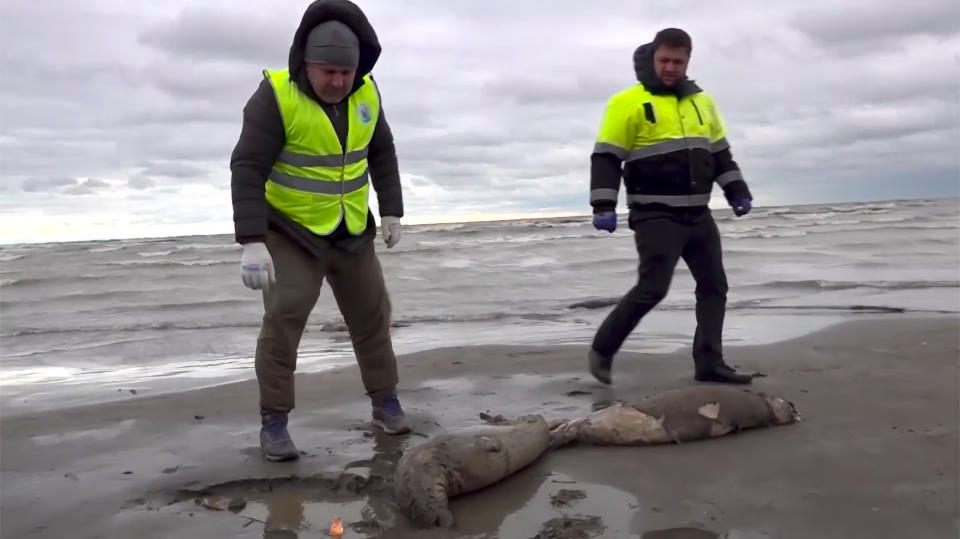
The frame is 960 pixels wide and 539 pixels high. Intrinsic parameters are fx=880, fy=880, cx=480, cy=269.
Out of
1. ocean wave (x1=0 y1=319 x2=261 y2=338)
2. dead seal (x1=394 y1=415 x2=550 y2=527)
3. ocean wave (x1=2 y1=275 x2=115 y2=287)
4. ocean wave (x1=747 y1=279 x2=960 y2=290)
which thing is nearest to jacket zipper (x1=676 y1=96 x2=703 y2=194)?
dead seal (x1=394 y1=415 x2=550 y2=527)

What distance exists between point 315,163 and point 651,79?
2447 millimetres

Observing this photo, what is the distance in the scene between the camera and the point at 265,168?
4215mm

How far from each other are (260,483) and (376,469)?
531 millimetres

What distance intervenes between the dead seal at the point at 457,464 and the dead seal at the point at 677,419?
243 millimetres

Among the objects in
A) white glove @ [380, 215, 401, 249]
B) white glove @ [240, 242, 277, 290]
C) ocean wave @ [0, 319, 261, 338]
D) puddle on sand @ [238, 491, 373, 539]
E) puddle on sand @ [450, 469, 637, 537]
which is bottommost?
ocean wave @ [0, 319, 261, 338]

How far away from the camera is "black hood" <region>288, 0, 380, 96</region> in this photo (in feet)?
13.9

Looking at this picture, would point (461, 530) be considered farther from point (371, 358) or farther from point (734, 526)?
point (371, 358)

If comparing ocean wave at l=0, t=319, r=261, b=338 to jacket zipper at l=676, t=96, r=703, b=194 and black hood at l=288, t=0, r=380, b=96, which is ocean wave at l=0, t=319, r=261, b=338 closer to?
jacket zipper at l=676, t=96, r=703, b=194

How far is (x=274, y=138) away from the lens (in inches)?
166

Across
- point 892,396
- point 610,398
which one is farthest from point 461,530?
point 892,396

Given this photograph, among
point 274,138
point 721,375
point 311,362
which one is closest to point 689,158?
point 721,375

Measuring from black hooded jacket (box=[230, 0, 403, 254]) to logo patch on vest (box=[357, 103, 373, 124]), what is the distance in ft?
0.28

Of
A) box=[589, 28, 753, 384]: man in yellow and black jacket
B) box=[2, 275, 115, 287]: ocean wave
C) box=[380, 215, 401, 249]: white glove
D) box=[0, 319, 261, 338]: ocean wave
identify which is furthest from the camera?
box=[2, 275, 115, 287]: ocean wave

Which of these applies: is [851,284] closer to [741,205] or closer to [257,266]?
[741,205]
